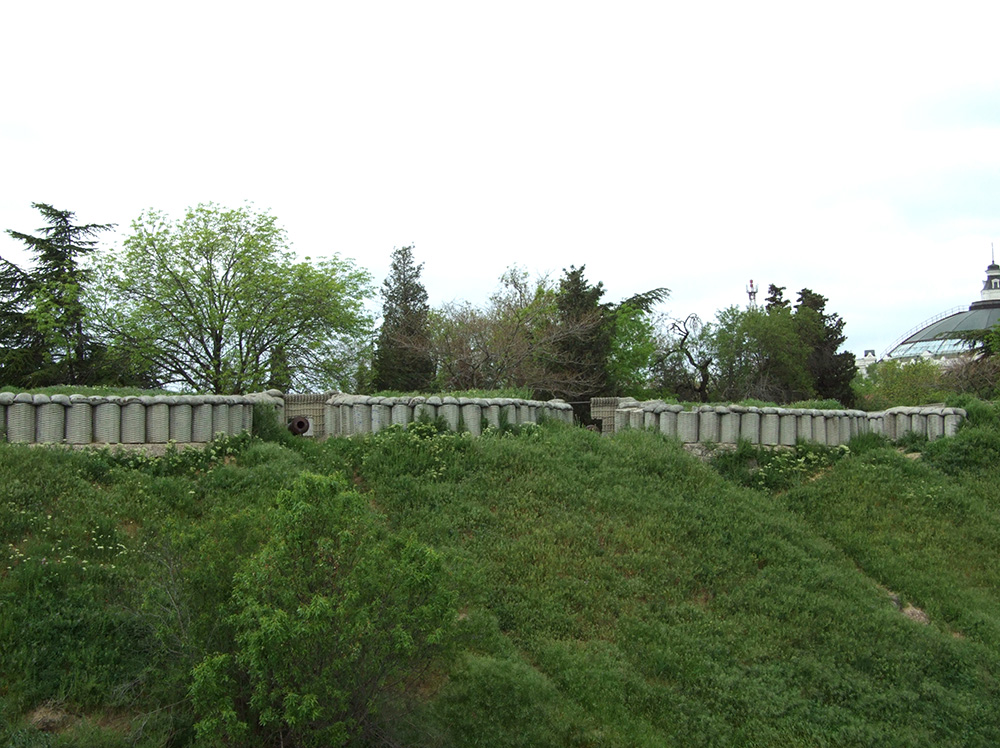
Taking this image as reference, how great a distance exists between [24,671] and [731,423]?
10284 millimetres

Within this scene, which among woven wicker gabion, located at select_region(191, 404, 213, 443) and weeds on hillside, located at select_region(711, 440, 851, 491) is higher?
woven wicker gabion, located at select_region(191, 404, 213, 443)

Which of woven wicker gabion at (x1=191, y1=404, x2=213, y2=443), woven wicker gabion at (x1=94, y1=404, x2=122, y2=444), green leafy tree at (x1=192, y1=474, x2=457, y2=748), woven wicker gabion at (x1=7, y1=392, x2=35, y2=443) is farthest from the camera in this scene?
woven wicker gabion at (x1=191, y1=404, x2=213, y2=443)

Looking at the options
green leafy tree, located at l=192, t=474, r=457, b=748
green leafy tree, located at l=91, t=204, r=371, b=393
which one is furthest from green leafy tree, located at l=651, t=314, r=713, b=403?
green leafy tree, located at l=192, t=474, r=457, b=748

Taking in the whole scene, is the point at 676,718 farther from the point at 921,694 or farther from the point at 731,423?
the point at 731,423

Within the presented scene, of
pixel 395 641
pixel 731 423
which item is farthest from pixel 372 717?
pixel 731 423

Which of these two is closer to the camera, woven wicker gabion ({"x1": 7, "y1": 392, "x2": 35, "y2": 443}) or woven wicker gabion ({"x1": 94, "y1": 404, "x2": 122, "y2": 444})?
woven wicker gabion ({"x1": 7, "y1": 392, "x2": 35, "y2": 443})

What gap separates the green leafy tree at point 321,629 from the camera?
18.9 feet

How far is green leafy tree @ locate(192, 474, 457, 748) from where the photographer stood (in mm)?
5758

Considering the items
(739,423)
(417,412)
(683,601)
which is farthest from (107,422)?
(739,423)

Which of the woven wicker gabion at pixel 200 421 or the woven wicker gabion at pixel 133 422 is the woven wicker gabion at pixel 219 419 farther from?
the woven wicker gabion at pixel 133 422

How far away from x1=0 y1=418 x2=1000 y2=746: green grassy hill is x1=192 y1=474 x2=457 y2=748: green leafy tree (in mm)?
25

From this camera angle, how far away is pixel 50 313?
24.6 metres

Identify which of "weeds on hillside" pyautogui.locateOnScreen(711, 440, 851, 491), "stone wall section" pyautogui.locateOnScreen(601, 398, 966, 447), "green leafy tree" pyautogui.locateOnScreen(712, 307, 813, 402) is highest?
"green leafy tree" pyautogui.locateOnScreen(712, 307, 813, 402)

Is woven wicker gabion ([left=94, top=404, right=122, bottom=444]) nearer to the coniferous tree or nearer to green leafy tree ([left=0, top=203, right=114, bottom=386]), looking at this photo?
green leafy tree ([left=0, top=203, right=114, bottom=386])
